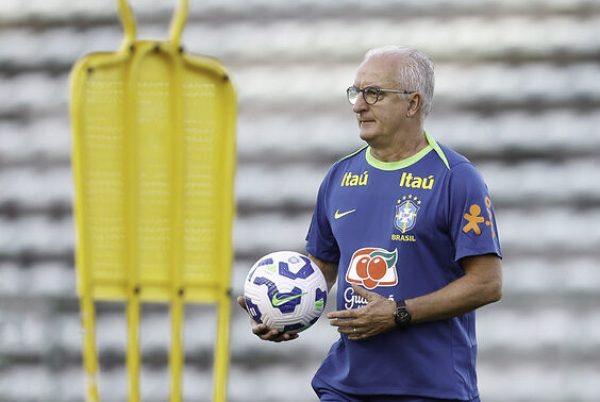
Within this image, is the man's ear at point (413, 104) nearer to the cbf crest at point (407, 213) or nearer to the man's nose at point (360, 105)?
the man's nose at point (360, 105)

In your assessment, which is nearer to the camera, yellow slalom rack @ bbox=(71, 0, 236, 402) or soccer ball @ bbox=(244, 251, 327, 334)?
yellow slalom rack @ bbox=(71, 0, 236, 402)

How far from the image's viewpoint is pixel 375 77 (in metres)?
3.91

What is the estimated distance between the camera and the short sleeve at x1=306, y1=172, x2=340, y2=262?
4.14m

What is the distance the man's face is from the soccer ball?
44 centimetres

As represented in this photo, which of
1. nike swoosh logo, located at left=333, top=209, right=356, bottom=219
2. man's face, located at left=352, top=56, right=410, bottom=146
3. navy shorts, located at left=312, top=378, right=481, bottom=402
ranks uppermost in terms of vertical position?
man's face, located at left=352, top=56, right=410, bottom=146

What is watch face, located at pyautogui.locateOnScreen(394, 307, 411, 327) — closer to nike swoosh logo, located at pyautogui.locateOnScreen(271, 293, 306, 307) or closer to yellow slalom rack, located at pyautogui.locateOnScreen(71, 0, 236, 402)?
nike swoosh logo, located at pyautogui.locateOnScreen(271, 293, 306, 307)

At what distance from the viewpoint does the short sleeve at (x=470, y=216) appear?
3703 millimetres

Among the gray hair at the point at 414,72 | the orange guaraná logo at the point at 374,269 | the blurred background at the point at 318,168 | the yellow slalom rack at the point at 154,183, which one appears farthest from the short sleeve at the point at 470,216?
the blurred background at the point at 318,168

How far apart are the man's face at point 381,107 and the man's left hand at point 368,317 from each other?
493 mm

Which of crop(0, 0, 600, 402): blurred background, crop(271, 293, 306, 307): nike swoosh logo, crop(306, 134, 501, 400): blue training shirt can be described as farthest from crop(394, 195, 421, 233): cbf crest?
crop(0, 0, 600, 402): blurred background

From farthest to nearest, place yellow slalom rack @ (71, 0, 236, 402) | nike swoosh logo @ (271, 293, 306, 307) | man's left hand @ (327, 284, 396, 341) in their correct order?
nike swoosh logo @ (271, 293, 306, 307)
man's left hand @ (327, 284, 396, 341)
yellow slalom rack @ (71, 0, 236, 402)

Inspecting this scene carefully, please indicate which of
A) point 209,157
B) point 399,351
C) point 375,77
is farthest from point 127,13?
point 399,351

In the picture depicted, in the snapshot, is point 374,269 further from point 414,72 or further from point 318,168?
point 318,168

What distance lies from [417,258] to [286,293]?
16.1 inches
